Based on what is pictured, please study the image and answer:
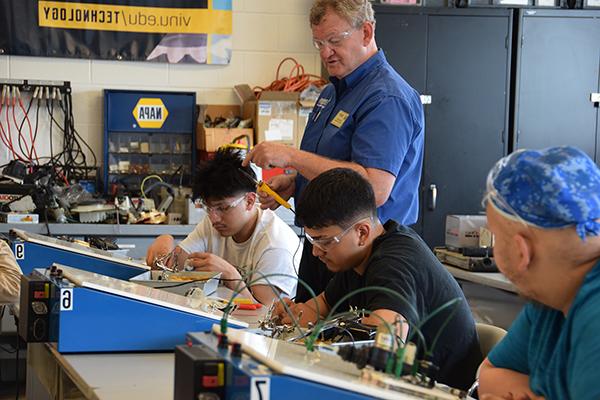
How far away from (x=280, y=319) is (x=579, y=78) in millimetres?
3540

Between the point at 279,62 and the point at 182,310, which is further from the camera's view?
the point at 279,62

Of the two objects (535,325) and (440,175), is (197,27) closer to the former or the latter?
(440,175)

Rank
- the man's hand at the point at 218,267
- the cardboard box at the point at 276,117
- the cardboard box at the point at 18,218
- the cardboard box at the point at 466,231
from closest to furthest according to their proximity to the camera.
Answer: the man's hand at the point at 218,267
the cardboard box at the point at 466,231
the cardboard box at the point at 18,218
the cardboard box at the point at 276,117

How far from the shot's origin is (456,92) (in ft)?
16.4

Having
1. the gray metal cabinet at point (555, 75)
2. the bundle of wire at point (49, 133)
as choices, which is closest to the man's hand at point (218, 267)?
the bundle of wire at point (49, 133)

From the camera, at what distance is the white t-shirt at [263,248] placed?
9.46ft

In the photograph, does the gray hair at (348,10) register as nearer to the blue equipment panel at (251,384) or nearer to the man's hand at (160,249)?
the man's hand at (160,249)

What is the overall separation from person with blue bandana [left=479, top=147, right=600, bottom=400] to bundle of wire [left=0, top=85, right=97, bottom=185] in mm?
4061

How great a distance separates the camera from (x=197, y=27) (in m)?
5.11

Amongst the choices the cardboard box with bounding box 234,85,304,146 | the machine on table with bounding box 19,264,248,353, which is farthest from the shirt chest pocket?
the cardboard box with bounding box 234,85,304,146

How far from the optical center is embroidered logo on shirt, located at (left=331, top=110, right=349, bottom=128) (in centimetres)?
246

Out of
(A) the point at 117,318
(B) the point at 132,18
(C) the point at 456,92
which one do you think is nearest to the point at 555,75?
(C) the point at 456,92

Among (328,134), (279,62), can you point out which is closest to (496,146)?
(279,62)

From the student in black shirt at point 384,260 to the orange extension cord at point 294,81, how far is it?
9.65 feet
